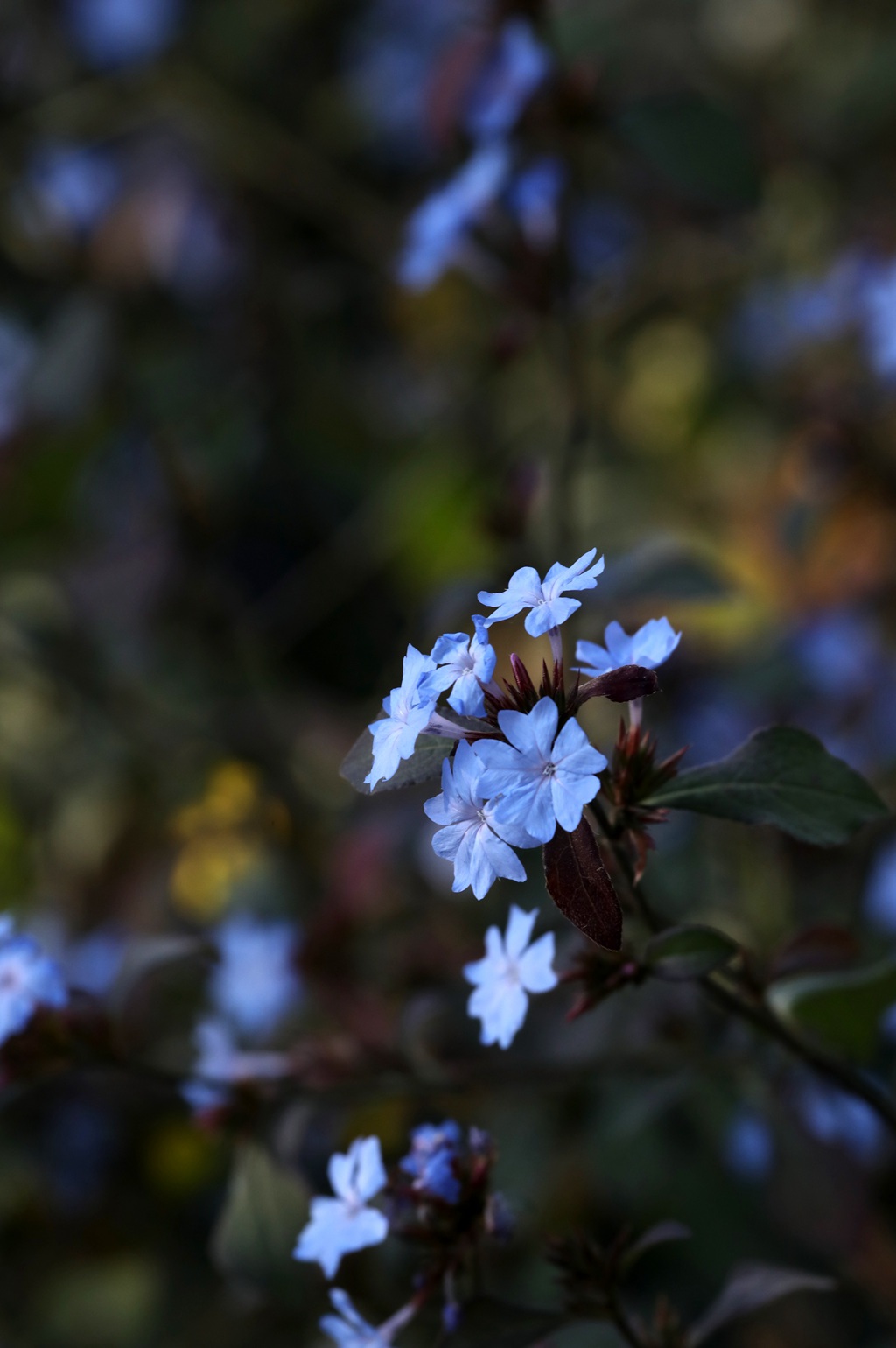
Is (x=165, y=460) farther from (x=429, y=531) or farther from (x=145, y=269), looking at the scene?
(x=145, y=269)

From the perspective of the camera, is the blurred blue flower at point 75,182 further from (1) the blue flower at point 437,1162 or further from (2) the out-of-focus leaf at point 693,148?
(1) the blue flower at point 437,1162

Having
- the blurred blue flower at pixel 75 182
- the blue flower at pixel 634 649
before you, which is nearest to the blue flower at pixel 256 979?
the blue flower at pixel 634 649

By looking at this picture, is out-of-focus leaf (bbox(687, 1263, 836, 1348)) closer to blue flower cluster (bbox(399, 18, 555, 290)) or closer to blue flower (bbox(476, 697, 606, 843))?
blue flower (bbox(476, 697, 606, 843))

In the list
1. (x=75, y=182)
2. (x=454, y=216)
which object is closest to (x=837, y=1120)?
(x=454, y=216)

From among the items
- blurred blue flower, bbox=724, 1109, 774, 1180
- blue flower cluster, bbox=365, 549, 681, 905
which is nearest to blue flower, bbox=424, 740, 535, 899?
blue flower cluster, bbox=365, 549, 681, 905

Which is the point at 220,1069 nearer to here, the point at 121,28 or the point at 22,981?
the point at 22,981

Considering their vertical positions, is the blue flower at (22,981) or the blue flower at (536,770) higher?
the blue flower at (22,981)

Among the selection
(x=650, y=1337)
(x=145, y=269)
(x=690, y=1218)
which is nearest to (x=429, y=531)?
(x=145, y=269)
